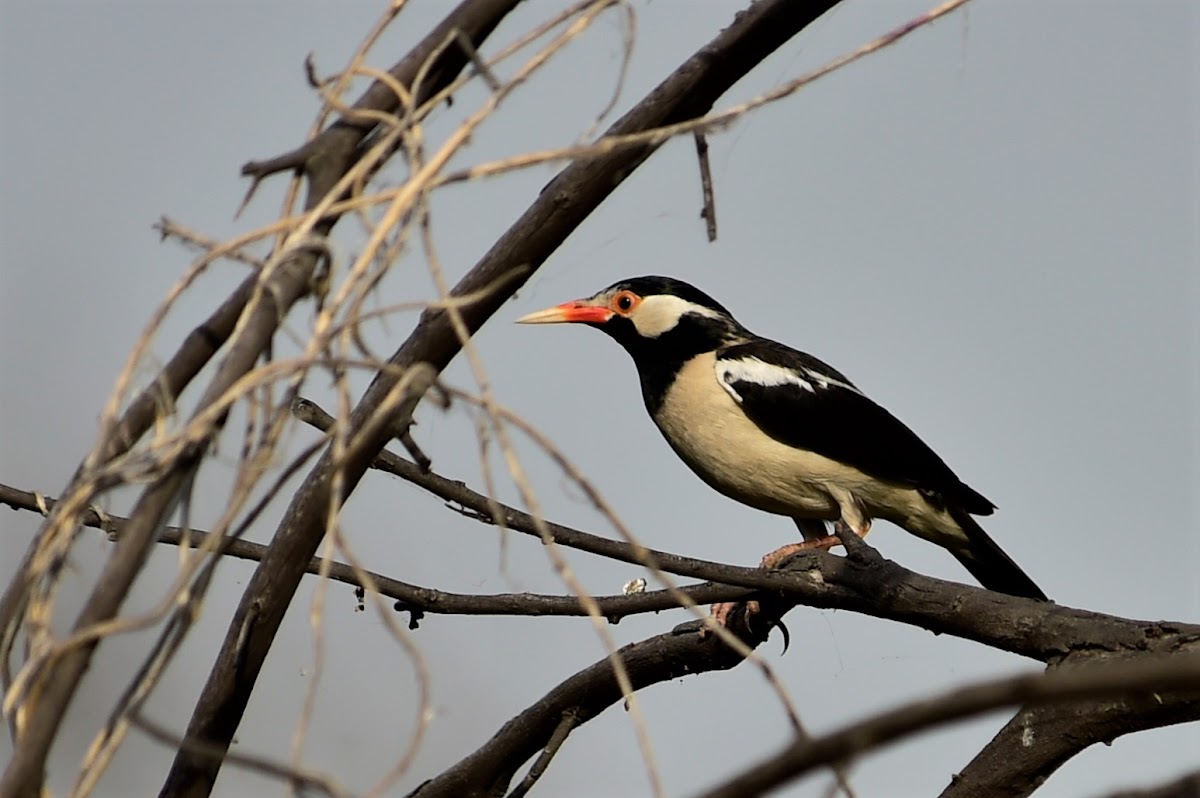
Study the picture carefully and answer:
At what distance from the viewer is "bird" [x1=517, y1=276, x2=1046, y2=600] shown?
4.46 meters

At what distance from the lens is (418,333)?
1855 millimetres

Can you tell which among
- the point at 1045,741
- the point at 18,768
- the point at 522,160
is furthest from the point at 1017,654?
the point at 18,768

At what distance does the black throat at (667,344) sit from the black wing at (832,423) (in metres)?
0.15

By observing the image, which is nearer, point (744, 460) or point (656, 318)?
point (744, 460)

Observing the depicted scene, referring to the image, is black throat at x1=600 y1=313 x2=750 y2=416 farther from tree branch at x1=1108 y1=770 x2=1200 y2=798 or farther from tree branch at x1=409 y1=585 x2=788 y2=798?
tree branch at x1=1108 y1=770 x2=1200 y2=798

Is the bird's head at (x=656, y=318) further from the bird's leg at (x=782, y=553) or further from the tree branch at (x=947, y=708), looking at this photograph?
the tree branch at (x=947, y=708)

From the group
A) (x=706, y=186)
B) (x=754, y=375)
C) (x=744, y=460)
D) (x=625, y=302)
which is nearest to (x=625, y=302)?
(x=625, y=302)

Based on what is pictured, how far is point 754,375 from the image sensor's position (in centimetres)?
458

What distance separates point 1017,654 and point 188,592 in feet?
5.79

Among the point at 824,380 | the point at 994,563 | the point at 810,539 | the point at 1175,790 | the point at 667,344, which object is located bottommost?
the point at 1175,790

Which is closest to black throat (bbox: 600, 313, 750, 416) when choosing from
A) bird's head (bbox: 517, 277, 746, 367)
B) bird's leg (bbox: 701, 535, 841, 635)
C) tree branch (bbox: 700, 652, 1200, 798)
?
bird's head (bbox: 517, 277, 746, 367)

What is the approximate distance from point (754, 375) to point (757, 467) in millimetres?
311

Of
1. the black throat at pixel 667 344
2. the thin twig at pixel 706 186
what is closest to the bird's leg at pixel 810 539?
the black throat at pixel 667 344

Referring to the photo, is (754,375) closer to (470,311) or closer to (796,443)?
(796,443)
